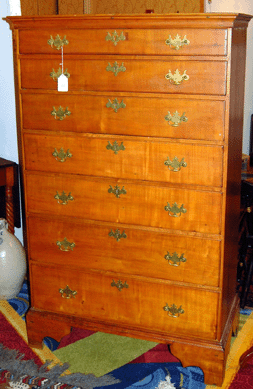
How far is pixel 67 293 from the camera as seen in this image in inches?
94.6

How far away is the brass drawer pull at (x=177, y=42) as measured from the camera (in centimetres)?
190

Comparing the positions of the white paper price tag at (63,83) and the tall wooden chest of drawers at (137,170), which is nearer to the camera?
the tall wooden chest of drawers at (137,170)

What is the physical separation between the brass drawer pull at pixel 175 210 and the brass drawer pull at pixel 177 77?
1.71ft

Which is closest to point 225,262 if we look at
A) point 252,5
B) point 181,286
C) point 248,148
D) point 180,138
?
point 181,286

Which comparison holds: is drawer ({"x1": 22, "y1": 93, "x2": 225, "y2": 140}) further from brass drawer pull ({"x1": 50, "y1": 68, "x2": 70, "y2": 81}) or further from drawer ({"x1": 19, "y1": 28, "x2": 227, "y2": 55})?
drawer ({"x1": 19, "y1": 28, "x2": 227, "y2": 55})

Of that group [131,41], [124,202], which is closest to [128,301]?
[124,202]

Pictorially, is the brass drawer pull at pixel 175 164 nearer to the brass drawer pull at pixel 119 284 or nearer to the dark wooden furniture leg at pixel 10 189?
the brass drawer pull at pixel 119 284

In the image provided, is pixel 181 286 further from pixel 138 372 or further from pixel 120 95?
pixel 120 95

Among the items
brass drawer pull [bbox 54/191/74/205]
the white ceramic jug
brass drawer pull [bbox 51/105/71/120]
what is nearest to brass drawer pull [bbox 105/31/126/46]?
brass drawer pull [bbox 51/105/71/120]

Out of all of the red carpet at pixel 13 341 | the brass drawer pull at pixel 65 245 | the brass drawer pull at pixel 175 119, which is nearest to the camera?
the brass drawer pull at pixel 175 119

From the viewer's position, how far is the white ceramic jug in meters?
2.81

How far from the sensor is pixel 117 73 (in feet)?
6.64

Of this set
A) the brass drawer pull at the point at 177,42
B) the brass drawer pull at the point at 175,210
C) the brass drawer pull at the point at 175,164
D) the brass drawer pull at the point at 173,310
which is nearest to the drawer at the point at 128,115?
the brass drawer pull at the point at 175,164

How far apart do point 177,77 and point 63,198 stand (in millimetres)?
780
